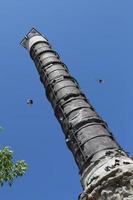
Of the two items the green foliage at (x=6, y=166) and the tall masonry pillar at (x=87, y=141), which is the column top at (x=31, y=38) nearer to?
the tall masonry pillar at (x=87, y=141)

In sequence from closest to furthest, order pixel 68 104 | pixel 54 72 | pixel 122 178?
1. pixel 122 178
2. pixel 68 104
3. pixel 54 72

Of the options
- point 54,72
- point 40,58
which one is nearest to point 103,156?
point 54,72

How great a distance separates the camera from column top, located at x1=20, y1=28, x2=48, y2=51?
48.9 feet

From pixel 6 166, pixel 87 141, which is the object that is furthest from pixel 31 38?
pixel 87 141

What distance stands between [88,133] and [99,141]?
0.38 m

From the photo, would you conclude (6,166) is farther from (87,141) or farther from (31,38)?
(31,38)

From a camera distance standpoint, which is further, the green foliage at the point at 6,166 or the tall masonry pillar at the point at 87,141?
the green foliage at the point at 6,166

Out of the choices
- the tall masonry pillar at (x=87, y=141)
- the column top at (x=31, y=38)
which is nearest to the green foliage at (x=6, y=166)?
the tall masonry pillar at (x=87, y=141)

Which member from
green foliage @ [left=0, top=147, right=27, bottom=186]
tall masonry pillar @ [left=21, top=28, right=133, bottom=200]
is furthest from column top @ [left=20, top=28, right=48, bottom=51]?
green foliage @ [left=0, top=147, right=27, bottom=186]

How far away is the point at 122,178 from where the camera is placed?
6.28 metres

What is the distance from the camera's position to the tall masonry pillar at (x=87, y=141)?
20.6 ft

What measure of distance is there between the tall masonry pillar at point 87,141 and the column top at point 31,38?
2557 millimetres

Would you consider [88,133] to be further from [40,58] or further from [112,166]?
[40,58]

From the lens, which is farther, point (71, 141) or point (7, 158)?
point (7, 158)
